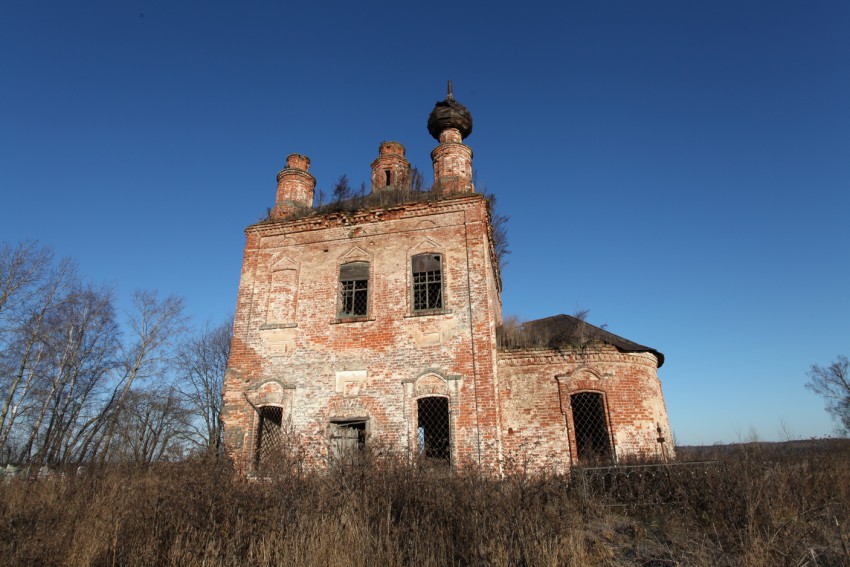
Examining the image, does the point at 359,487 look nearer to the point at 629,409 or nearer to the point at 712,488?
the point at 712,488

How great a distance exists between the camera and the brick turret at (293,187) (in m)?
14.2

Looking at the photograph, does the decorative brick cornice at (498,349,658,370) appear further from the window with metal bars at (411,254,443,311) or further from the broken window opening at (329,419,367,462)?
the broken window opening at (329,419,367,462)

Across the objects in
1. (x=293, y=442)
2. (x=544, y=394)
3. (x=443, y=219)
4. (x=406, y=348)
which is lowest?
(x=293, y=442)

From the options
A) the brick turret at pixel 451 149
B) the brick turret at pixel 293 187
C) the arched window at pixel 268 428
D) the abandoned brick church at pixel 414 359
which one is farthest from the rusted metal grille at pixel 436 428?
the brick turret at pixel 293 187

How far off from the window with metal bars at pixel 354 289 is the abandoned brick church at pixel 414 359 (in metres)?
0.03

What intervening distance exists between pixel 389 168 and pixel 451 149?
8.47ft

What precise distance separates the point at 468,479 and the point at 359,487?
154cm

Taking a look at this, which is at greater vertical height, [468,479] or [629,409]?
[629,409]

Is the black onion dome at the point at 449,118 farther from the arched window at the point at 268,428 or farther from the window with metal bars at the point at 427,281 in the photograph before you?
the arched window at the point at 268,428

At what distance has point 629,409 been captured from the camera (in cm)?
1108

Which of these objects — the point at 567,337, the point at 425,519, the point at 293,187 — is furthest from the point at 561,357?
the point at 293,187

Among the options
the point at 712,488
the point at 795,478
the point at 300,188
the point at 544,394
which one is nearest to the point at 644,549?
the point at 712,488

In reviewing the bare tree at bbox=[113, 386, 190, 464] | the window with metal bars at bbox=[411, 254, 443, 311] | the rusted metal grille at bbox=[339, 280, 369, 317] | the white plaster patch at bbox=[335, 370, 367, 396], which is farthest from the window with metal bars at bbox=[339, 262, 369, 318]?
the bare tree at bbox=[113, 386, 190, 464]

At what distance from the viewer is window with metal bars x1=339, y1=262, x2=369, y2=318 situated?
1226cm
